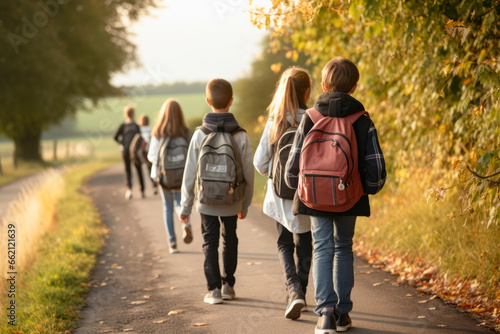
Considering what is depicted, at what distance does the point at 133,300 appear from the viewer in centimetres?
610

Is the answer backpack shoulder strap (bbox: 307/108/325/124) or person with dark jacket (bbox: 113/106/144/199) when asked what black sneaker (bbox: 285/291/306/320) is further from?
person with dark jacket (bbox: 113/106/144/199)

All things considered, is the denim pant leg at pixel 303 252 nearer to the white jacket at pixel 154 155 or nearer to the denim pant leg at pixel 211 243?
the denim pant leg at pixel 211 243

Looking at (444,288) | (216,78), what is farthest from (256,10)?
(444,288)

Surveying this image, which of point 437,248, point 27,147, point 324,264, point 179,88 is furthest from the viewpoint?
point 179,88

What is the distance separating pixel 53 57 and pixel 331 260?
2185 centimetres

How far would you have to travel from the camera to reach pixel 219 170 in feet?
A: 17.4

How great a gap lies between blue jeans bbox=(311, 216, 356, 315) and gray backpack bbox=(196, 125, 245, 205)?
101 centimetres

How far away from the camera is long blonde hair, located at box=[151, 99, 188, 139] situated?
7922 mm

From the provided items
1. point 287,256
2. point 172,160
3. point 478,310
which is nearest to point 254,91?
point 172,160

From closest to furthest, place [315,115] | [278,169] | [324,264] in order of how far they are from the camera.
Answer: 1. [315,115]
2. [324,264]
3. [278,169]

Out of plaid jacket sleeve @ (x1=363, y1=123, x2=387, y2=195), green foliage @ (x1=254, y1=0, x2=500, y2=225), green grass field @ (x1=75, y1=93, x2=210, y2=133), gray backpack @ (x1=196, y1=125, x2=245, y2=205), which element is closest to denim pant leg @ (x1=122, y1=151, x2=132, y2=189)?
green foliage @ (x1=254, y1=0, x2=500, y2=225)

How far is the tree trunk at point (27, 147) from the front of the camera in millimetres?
31609

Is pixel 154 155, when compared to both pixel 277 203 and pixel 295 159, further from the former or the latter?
pixel 295 159

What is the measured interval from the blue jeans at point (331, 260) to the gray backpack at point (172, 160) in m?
3.62
